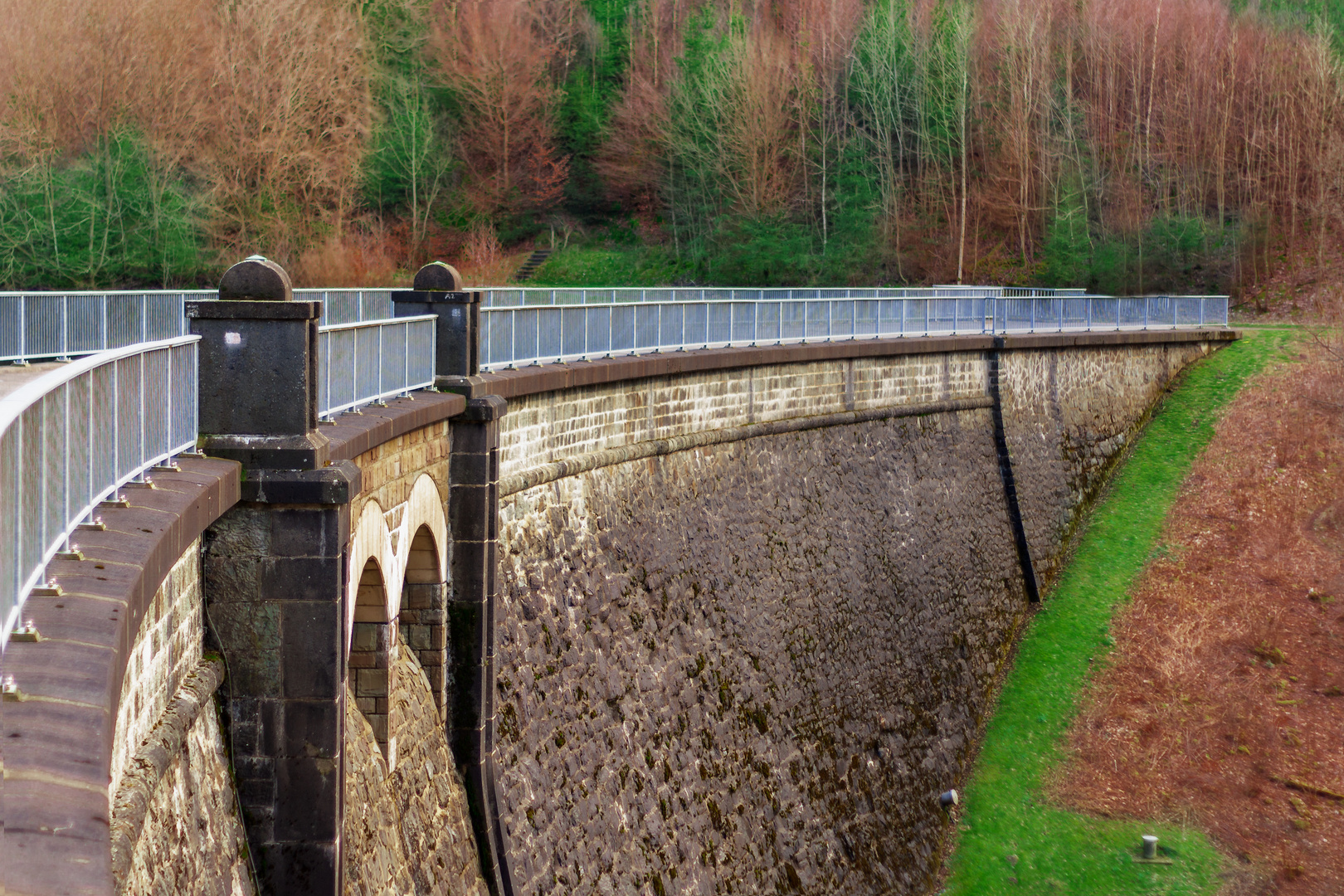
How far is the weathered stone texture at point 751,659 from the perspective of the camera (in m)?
12.5

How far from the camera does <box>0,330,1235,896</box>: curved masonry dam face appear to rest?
5.55 m

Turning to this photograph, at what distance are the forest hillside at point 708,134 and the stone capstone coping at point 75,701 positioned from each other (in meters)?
26.2

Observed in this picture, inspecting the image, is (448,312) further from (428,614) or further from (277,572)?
(277,572)

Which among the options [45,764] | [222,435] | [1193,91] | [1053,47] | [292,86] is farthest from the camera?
[1053,47]

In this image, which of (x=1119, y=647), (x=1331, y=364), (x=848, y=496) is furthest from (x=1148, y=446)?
(x=848, y=496)

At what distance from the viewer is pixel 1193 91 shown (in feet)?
145

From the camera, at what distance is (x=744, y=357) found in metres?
17.4

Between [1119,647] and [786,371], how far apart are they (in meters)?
7.55

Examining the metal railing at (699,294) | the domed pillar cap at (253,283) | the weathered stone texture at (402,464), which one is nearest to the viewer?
the domed pillar cap at (253,283)

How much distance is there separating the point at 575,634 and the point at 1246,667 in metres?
12.6

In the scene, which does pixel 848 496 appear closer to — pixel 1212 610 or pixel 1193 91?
pixel 1212 610

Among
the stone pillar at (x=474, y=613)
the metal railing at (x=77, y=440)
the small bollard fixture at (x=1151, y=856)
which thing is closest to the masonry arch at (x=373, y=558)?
the stone pillar at (x=474, y=613)

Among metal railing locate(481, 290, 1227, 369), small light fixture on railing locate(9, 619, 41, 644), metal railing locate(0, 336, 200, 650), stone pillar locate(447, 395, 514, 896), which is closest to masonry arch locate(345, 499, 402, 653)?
stone pillar locate(447, 395, 514, 896)

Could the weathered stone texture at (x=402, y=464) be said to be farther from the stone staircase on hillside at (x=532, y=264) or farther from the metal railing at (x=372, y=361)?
the stone staircase on hillside at (x=532, y=264)
